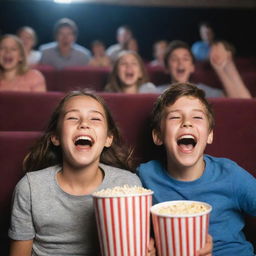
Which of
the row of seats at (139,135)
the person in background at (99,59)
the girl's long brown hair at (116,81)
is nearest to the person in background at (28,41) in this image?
the person in background at (99,59)

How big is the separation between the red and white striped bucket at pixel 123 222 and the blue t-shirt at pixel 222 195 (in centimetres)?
24

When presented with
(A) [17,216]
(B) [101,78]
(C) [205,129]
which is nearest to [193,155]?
(C) [205,129]

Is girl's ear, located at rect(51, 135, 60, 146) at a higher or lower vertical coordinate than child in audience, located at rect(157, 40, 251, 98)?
lower

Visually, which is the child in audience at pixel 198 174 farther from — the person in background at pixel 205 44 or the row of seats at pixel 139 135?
the person in background at pixel 205 44

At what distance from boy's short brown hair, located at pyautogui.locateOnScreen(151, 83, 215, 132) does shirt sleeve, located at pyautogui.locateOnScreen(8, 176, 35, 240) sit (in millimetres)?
362

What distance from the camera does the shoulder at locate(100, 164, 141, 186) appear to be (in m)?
1.05

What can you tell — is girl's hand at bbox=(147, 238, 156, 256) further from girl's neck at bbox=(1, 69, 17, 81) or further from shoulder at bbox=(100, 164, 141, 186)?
girl's neck at bbox=(1, 69, 17, 81)

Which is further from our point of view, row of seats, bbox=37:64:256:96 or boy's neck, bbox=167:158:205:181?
row of seats, bbox=37:64:256:96

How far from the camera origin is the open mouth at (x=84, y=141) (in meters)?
1.00

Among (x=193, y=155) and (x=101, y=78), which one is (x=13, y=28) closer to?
(x=101, y=78)

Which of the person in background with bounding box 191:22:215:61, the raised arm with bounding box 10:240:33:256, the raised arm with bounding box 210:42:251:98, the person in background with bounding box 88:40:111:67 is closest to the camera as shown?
the raised arm with bounding box 10:240:33:256

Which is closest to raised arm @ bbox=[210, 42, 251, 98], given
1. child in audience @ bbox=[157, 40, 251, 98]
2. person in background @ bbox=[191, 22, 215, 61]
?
child in audience @ bbox=[157, 40, 251, 98]

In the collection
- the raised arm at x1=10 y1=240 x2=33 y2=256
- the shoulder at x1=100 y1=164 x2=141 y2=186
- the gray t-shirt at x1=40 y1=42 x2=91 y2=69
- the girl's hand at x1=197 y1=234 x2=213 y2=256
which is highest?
the gray t-shirt at x1=40 y1=42 x2=91 y2=69

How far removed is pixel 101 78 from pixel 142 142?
1.20m
